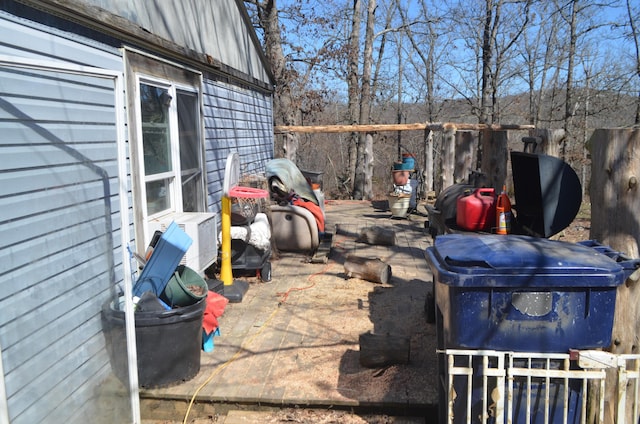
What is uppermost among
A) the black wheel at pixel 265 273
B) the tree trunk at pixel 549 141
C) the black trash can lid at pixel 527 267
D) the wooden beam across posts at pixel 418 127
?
the wooden beam across posts at pixel 418 127

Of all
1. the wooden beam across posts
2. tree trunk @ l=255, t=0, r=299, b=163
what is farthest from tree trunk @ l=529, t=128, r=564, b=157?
tree trunk @ l=255, t=0, r=299, b=163

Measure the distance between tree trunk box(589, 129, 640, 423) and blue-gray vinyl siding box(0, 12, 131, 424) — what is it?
2.90 metres

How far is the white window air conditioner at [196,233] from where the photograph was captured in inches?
186

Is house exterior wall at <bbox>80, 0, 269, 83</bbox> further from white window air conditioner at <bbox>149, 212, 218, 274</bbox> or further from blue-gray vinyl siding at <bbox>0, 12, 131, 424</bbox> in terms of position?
white window air conditioner at <bbox>149, 212, 218, 274</bbox>

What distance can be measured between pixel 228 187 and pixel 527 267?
10.3 feet

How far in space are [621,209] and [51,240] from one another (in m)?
3.32

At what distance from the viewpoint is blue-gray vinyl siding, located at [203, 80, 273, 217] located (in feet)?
21.0

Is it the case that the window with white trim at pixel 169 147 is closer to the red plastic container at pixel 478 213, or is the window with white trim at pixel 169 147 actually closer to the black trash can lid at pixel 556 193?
the red plastic container at pixel 478 213

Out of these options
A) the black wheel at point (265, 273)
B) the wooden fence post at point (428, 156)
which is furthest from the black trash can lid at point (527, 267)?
the wooden fence post at point (428, 156)

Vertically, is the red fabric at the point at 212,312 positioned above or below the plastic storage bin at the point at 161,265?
below

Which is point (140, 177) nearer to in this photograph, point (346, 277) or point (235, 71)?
point (346, 277)

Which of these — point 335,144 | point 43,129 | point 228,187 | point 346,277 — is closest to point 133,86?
point 228,187

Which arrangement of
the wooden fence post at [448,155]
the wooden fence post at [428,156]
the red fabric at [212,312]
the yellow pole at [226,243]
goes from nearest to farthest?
the red fabric at [212,312], the yellow pole at [226,243], the wooden fence post at [448,155], the wooden fence post at [428,156]

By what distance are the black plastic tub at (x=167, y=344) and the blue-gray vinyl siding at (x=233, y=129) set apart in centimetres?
298
